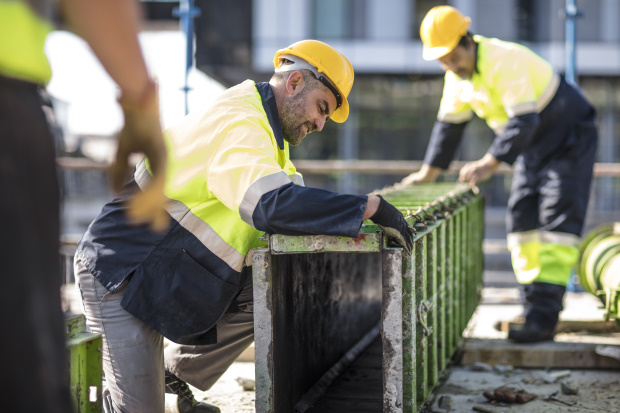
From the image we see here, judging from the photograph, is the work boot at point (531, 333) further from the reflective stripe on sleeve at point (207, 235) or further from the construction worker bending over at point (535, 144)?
the reflective stripe on sleeve at point (207, 235)

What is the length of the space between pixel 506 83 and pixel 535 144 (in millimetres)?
547

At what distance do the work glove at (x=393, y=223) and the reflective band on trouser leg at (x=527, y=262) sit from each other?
8.93 ft

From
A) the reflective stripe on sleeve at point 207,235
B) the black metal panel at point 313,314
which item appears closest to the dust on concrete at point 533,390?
the black metal panel at point 313,314

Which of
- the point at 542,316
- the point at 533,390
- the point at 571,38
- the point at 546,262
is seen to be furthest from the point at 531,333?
the point at 571,38

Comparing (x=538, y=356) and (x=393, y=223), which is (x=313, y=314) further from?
(x=538, y=356)

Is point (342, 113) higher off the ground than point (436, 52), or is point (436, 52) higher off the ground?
point (436, 52)

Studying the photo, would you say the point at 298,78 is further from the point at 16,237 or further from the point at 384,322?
the point at 16,237

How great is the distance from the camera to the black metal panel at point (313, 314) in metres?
3.09

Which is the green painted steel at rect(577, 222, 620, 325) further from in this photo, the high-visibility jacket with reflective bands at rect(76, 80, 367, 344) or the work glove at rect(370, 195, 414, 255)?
the high-visibility jacket with reflective bands at rect(76, 80, 367, 344)

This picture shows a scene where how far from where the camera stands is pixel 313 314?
376cm

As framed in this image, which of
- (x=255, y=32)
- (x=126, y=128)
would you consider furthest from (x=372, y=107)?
(x=126, y=128)

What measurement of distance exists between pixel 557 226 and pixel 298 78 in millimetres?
2854

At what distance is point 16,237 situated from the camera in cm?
146

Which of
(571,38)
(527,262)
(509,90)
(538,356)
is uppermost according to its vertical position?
(571,38)
